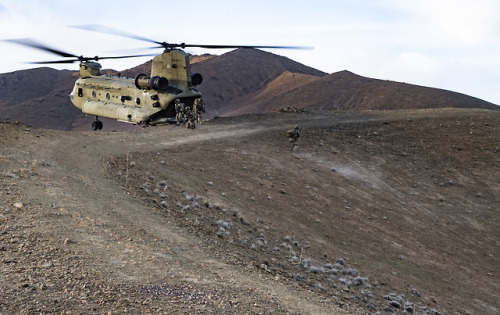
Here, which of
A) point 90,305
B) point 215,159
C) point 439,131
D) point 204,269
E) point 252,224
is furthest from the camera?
point 439,131

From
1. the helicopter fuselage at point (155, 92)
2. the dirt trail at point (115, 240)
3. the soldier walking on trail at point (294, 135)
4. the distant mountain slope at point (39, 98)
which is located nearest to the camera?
the dirt trail at point (115, 240)

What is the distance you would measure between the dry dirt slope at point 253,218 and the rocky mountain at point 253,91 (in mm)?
25752

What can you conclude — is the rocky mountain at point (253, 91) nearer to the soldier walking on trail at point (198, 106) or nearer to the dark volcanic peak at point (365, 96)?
the dark volcanic peak at point (365, 96)

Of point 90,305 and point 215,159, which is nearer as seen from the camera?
point 90,305

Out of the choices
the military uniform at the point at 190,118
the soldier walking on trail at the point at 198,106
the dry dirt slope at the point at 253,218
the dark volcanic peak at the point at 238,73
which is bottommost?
the dry dirt slope at the point at 253,218

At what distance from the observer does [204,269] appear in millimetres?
11531

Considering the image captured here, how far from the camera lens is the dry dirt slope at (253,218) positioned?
406 inches

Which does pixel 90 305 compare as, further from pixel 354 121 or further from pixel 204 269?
pixel 354 121

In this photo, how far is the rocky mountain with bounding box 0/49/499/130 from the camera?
207 feet

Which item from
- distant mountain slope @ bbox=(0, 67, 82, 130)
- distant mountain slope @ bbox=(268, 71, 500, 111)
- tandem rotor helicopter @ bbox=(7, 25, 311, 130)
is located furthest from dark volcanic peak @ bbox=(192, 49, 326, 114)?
tandem rotor helicopter @ bbox=(7, 25, 311, 130)

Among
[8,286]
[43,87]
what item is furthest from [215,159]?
[43,87]

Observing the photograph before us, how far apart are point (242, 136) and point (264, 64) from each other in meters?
73.3

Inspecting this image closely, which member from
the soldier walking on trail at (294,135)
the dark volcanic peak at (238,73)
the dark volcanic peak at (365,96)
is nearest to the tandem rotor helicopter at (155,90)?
the soldier walking on trail at (294,135)

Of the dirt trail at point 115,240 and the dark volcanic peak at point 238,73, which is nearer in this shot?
the dirt trail at point 115,240
